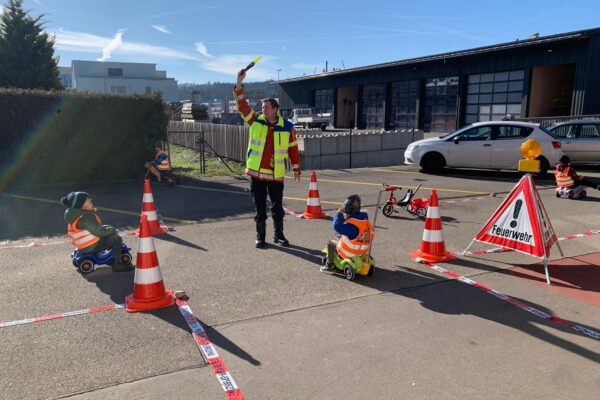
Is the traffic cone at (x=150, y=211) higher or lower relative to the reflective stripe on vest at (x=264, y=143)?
lower

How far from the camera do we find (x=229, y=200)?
33.3 ft

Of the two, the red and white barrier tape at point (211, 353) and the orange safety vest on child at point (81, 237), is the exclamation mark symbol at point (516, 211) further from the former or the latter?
the orange safety vest on child at point (81, 237)

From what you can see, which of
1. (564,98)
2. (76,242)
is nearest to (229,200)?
(76,242)

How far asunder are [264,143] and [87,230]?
2.48 metres

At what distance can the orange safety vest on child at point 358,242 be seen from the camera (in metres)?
5.09

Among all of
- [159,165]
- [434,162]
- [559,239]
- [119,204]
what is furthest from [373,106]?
[559,239]

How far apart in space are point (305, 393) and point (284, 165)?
3.81m

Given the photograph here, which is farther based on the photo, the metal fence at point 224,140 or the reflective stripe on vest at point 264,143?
the metal fence at point 224,140

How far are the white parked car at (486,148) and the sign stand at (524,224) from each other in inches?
329

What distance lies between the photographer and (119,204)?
9617 mm

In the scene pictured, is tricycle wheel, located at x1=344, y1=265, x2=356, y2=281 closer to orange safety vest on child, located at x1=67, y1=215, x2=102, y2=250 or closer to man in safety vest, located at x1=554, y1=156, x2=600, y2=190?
orange safety vest on child, located at x1=67, y1=215, x2=102, y2=250

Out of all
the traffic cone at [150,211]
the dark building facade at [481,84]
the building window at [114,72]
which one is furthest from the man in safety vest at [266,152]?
the building window at [114,72]

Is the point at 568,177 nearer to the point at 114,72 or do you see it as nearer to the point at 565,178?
the point at 565,178

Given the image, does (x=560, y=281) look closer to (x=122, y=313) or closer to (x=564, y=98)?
(x=122, y=313)
